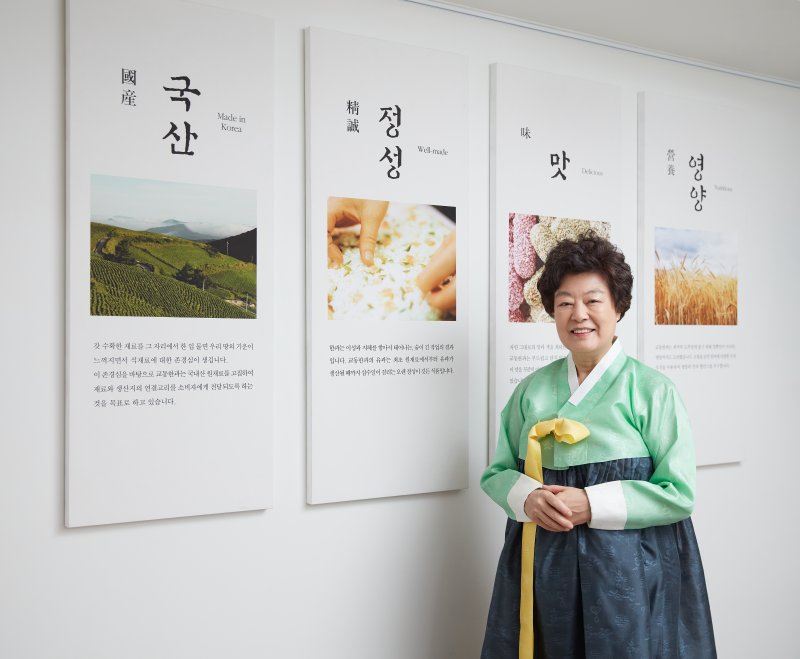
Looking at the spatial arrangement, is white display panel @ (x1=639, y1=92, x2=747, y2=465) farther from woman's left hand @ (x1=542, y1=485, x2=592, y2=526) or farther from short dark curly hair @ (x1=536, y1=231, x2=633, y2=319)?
woman's left hand @ (x1=542, y1=485, x2=592, y2=526)

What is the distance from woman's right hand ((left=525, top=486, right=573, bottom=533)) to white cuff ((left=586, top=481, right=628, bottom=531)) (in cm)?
6

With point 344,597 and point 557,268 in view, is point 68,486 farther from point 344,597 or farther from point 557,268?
point 557,268

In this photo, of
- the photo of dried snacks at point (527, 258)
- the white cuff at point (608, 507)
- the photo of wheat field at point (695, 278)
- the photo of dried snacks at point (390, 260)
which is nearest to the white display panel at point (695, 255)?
the photo of wheat field at point (695, 278)

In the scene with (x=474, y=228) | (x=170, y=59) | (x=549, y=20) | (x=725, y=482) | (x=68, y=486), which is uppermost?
(x=549, y=20)

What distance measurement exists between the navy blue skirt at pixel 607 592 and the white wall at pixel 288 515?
32 centimetres

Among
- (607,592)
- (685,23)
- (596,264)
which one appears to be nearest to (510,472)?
(607,592)

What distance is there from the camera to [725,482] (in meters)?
2.65

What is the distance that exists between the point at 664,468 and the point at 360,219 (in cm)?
98

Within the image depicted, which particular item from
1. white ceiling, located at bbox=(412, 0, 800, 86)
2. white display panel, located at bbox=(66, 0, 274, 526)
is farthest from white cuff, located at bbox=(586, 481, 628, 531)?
white ceiling, located at bbox=(412, 0, 800, 86)

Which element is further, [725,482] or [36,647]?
[725,482]

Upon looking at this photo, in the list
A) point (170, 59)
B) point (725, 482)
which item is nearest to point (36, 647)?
point (170, 59)

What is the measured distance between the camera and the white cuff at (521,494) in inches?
70.7

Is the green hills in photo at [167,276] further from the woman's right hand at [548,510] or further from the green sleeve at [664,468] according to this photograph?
the green sleeve at [664,468]

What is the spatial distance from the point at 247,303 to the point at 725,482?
5.91 feet
